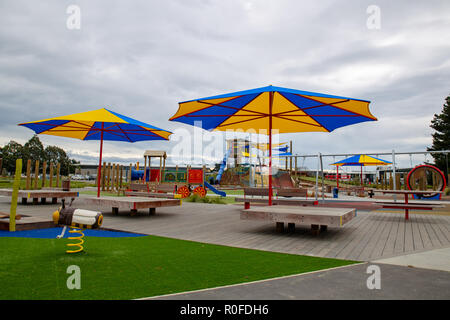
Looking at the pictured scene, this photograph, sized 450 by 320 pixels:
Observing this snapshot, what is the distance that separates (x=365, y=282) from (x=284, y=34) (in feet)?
33.1

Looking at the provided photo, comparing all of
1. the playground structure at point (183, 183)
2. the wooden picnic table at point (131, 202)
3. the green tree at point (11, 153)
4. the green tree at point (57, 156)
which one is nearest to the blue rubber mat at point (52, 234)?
the wooden picnic table at point (131, 202)

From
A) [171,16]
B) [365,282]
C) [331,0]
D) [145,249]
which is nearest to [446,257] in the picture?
[365,282]

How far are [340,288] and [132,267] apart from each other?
2.30 metres

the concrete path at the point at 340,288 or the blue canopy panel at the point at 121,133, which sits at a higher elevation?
the blue canopy panel at the point at 121,133

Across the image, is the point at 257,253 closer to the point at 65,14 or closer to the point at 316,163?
the point at 65,14

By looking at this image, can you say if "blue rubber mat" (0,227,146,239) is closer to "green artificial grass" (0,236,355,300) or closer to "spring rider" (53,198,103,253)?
"green artificial grass" (0,236,355,300)

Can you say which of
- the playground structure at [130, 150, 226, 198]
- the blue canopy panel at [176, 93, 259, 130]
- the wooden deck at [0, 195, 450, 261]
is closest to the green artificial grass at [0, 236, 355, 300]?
the wooden deck at [0, 195, 450, 261]

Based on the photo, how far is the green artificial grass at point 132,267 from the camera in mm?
2457

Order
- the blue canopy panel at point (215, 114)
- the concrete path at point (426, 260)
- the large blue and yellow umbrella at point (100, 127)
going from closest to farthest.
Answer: the concrete path at point (426, 260), the blue canopy panel at point (215, 114), the large blue and yellow umbrella at point (100, 127)

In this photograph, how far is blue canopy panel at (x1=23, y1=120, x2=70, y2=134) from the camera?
28.7ft

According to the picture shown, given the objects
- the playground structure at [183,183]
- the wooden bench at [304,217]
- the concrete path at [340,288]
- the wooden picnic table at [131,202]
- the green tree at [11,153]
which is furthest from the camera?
the green tree at [11,153]

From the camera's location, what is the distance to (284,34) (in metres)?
10.6

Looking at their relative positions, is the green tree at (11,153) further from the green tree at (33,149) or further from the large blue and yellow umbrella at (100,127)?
the large blue and yellow umbrella at (100,127)

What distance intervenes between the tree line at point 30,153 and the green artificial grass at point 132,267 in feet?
164
